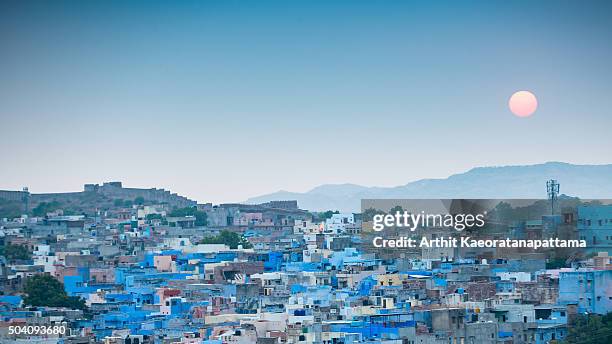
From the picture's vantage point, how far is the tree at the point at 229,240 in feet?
130

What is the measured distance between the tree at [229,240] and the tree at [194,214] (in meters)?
9.90

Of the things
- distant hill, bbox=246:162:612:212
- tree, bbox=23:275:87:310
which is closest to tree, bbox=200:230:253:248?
tree, bbox=23:275:87:310

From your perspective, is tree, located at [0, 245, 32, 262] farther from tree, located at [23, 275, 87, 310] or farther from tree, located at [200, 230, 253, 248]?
tree, located at [23, 275, 87, 310]

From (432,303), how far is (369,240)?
12.6m

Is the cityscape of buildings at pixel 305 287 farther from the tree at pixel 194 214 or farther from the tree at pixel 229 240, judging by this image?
the tree at pixel 194 214

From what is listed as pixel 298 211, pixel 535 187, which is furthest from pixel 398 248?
pixel 535 187

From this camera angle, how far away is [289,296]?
23.9 metres

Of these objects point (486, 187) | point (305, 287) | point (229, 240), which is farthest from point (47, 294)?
point (486, 187)

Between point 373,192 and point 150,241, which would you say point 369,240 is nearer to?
point 150,241

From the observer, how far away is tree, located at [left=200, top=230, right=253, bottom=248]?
130ft

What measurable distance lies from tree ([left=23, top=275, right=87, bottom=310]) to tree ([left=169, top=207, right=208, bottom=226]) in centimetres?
2328

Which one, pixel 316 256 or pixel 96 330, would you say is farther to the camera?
pixel 316 256

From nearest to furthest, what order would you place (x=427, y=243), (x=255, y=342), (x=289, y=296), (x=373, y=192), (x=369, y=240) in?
(x=255, y=342), (x=289, y=296), (x=427, y=243), (x=369, y=240), (x=373, y=192)

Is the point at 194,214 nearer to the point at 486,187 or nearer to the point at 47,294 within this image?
the point at 47,294
